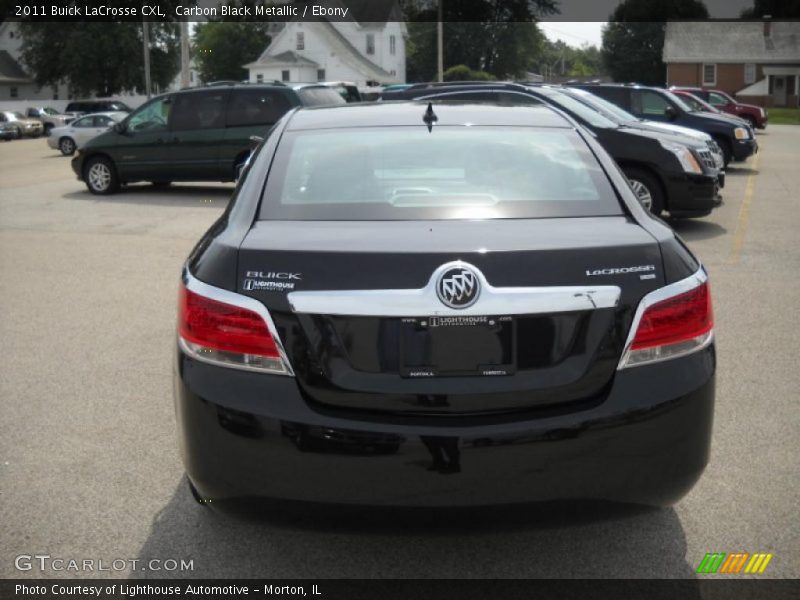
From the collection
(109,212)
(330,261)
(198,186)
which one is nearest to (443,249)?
(330,261)

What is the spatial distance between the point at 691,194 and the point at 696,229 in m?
0.67

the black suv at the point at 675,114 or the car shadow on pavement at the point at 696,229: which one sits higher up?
the black suv at the point at 675,114

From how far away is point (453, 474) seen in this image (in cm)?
298

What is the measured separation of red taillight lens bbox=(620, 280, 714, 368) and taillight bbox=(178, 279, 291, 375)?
3.53 ft

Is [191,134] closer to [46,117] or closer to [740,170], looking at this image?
[740,170]

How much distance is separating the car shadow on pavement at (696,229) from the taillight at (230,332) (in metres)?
9.20

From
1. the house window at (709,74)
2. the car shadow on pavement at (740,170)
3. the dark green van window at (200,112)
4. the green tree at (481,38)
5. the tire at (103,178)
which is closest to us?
the dark green van window at (200,112)

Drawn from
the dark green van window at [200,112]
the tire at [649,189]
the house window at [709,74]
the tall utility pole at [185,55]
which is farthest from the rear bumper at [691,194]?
the house window at [709,74]

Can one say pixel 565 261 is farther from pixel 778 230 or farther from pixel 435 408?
pixel 778 230

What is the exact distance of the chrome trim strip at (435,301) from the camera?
3.00 m

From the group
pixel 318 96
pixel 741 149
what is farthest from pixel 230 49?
pixel 318 96

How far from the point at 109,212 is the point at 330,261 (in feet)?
41.6

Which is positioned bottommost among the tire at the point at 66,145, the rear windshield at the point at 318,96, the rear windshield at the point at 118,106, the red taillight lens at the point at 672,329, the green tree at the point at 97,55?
the tire at the point at 66,145

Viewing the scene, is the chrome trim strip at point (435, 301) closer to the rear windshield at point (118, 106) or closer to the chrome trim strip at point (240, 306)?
the chrome trim strip at point (240, 306)
